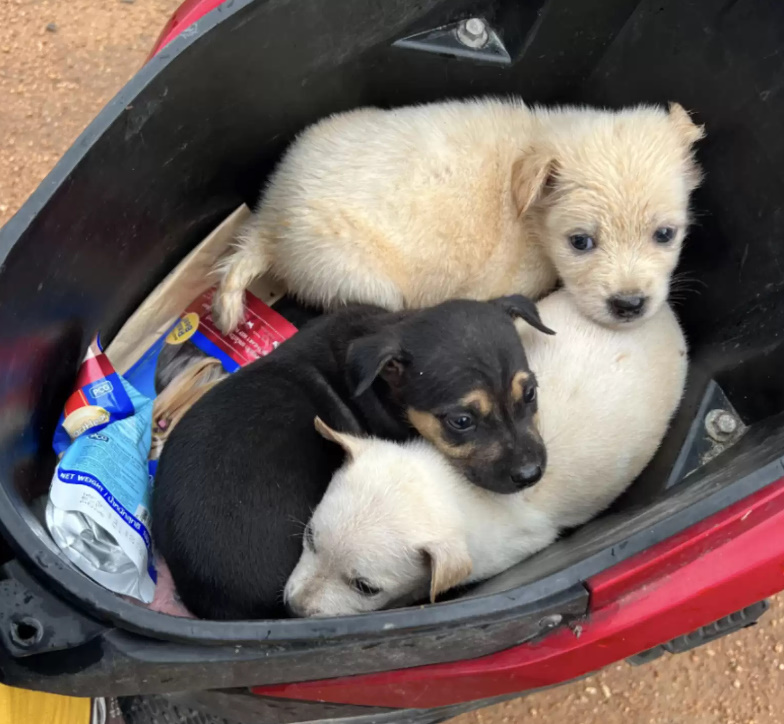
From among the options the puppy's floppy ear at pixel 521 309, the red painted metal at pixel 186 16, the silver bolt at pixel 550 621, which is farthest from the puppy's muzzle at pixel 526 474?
the red painted metal at pixel 186 16

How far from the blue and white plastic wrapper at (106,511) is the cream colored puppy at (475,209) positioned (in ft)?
1.94

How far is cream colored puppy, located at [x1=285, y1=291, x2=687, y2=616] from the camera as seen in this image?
182cm

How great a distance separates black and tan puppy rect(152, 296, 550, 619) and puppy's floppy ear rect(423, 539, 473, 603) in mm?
225

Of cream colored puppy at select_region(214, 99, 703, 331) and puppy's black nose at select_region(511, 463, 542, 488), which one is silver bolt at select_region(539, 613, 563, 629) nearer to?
puppy's black nose at select_region(511, 463, 542, 488)

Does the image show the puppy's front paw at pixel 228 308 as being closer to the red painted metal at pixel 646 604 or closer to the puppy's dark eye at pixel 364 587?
the puppy's dark eye at pixel 364 587

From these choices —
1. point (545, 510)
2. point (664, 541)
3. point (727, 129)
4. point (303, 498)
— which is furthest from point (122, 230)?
point (727, 129)

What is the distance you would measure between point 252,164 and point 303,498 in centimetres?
111

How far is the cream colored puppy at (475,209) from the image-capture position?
2.14 meters

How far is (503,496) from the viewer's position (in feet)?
6.79

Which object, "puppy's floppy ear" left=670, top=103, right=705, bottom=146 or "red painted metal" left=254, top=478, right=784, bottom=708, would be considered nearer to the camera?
"red painted metal" left=254, top=478, right=784, bottom=708

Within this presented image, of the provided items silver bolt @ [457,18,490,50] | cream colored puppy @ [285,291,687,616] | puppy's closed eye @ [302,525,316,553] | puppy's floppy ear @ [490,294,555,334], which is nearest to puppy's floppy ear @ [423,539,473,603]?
cream colored puppy @ [285,291,687,616]

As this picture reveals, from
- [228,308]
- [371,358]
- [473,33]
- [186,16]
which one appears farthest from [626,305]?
[186,16]

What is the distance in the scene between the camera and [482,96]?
257 centimetres

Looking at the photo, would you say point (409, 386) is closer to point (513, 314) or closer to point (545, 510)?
point (513, 314)
